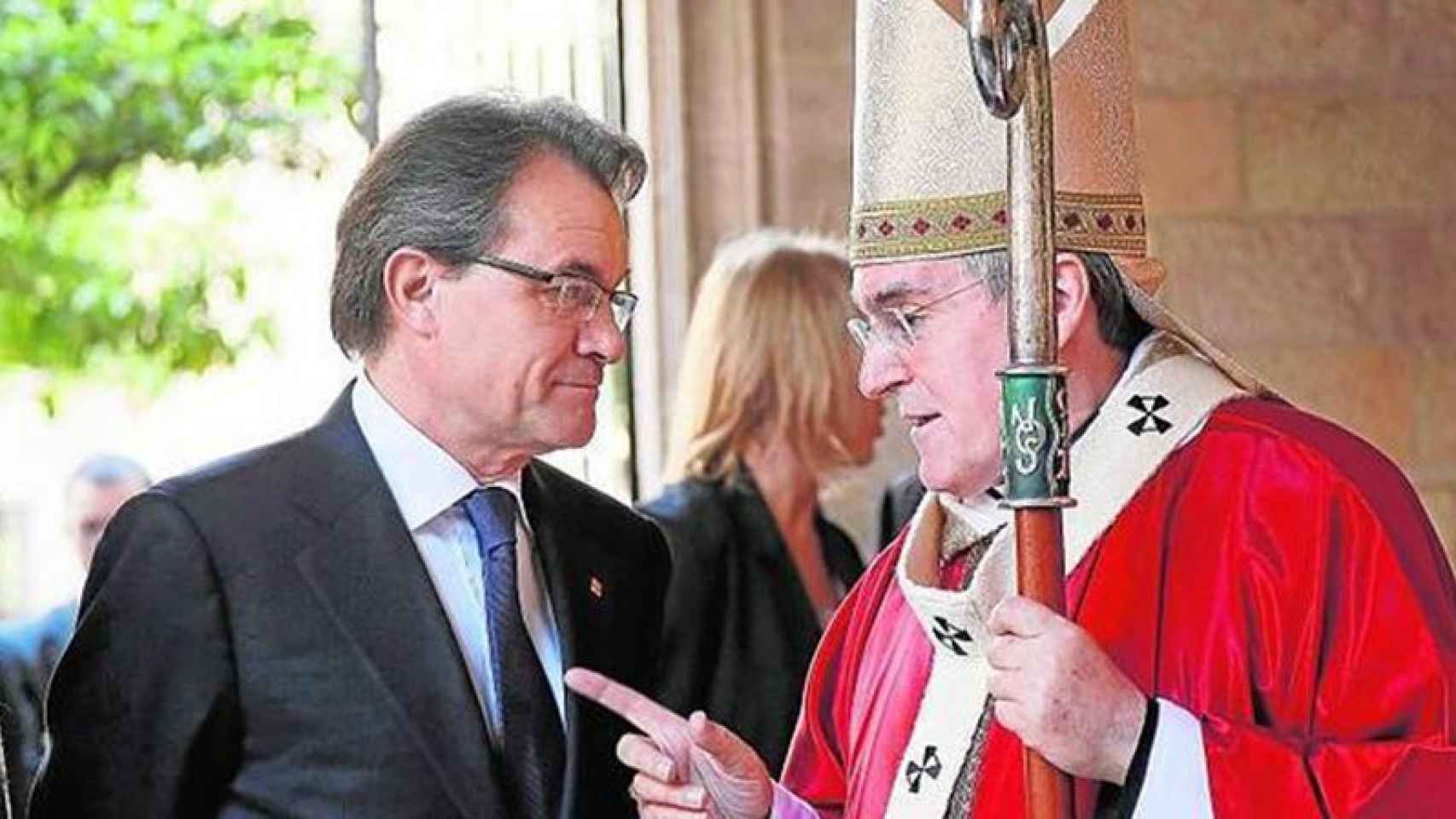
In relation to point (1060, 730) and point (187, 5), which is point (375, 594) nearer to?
point (1060, 730)

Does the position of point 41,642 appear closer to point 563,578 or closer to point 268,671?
point 563,578

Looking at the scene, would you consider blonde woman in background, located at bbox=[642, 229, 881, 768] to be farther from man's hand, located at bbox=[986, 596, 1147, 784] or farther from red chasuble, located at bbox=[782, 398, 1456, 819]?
man's hand, located at bbox=[986, 596, 1147, 784]

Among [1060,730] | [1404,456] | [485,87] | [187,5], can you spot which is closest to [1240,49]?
[1404,456]

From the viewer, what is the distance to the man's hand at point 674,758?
386cm

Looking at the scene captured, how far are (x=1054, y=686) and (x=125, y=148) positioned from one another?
301 inches

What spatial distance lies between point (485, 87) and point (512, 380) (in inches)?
17.9

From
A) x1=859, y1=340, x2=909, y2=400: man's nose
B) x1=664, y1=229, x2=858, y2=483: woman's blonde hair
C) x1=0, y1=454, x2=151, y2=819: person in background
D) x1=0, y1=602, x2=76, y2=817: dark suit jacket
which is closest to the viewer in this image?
Result: x1=859, y1=340, x2=909, y2=400: man's nose

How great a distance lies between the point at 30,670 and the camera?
6.88m

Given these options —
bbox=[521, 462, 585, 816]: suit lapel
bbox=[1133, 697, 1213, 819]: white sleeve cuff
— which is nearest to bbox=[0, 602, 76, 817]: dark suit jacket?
bbox=[521, 462, 585, 816]: suit lapel

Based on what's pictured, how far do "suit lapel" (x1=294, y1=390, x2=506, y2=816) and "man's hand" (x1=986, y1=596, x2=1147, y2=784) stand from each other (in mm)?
762

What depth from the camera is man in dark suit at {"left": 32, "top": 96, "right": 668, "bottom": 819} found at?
13.1 feet

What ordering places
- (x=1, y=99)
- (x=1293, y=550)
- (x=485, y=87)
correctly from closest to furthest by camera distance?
1. (x=1293, y=550)
2. (x=485, y=87)
3. (x=1, y=99)

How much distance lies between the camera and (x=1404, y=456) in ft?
22.7

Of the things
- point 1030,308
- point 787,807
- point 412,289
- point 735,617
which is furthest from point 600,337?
point 735,617
